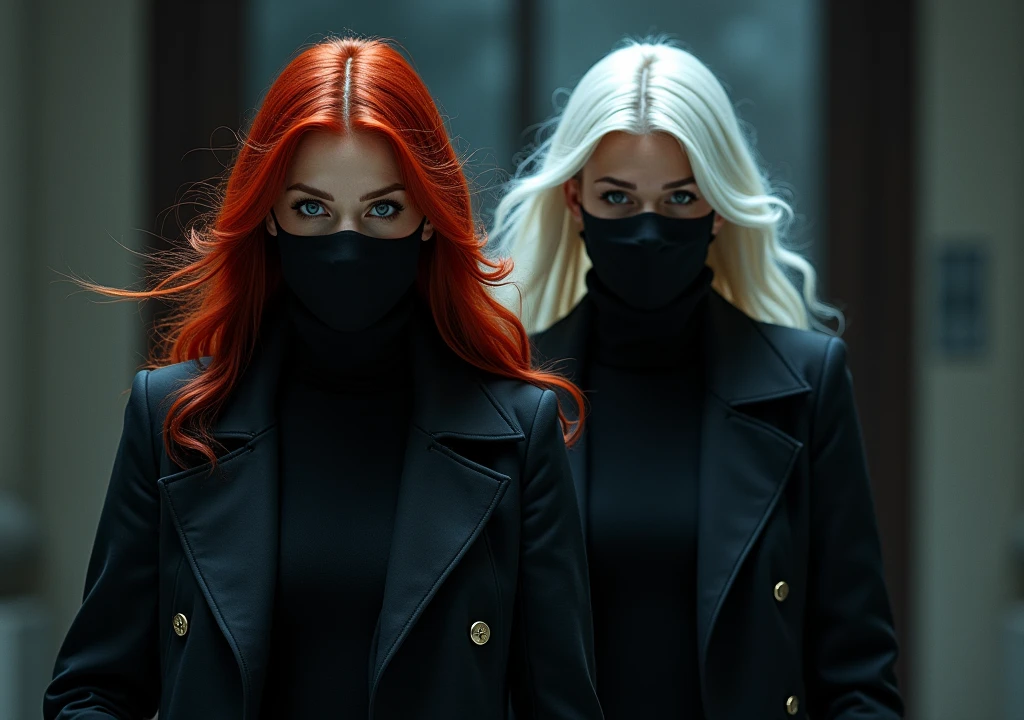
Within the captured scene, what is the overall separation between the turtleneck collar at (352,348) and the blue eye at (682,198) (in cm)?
56

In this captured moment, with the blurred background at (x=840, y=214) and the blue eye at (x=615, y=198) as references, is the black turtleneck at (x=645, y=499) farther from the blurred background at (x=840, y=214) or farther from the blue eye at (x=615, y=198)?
the blurred background at (x=840, y=214)

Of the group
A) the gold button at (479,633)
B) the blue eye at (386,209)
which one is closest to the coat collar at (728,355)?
the blue eye at (386,209)

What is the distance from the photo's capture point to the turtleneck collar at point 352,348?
2.01 m

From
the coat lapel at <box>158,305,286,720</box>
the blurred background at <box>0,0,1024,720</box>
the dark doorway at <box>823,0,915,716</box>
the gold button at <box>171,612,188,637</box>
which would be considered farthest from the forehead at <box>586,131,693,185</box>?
the dark doorway at <box>823,0,915,716</box>

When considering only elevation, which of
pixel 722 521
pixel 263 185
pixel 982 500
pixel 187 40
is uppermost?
pixel 187 40

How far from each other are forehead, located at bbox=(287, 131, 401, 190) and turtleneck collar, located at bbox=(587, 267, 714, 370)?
68 centimetres

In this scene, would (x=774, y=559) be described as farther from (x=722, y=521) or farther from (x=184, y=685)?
(x=184, y=685)

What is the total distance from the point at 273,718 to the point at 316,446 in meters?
0.40

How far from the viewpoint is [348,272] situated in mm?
1915

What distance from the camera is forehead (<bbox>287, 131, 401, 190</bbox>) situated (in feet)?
6.18

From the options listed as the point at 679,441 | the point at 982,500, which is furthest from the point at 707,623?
the point at 982,500

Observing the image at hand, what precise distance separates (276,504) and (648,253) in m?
0.81

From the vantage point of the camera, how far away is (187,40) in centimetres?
520

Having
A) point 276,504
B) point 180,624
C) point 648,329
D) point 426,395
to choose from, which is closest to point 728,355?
point 648,329
